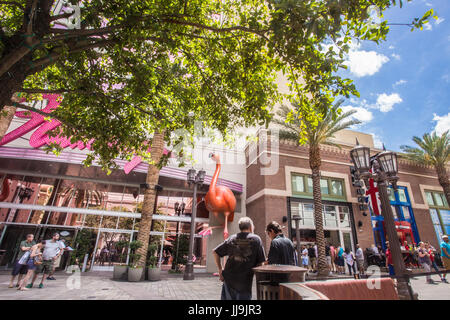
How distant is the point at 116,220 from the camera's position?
580 inches

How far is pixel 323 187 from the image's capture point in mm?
17203

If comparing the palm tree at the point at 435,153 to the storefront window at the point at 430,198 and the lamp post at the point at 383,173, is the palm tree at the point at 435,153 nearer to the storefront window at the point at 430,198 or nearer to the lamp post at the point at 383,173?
the storefront window at the point at 430,198

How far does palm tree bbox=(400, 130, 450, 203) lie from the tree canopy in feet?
69.0

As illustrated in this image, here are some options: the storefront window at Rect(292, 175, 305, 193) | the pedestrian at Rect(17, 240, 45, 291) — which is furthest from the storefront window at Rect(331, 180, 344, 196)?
the pedestrian at Rect(17, 240, 45, 291)

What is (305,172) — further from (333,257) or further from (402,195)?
(402,195)

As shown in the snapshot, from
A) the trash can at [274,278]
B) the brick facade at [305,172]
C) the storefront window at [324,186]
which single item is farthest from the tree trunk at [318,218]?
the trash can at [274,278]

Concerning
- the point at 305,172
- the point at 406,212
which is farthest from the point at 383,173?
the point at 406,212

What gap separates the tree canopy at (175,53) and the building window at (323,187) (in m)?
11.9

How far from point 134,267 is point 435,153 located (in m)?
24.6

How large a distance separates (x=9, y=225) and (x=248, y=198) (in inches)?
592

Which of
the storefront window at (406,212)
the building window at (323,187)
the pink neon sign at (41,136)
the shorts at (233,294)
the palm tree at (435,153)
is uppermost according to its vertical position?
the palm tree at (435,153)

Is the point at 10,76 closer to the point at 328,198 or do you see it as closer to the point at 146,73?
the point at 146,73

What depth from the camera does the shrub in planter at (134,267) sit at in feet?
30.7
